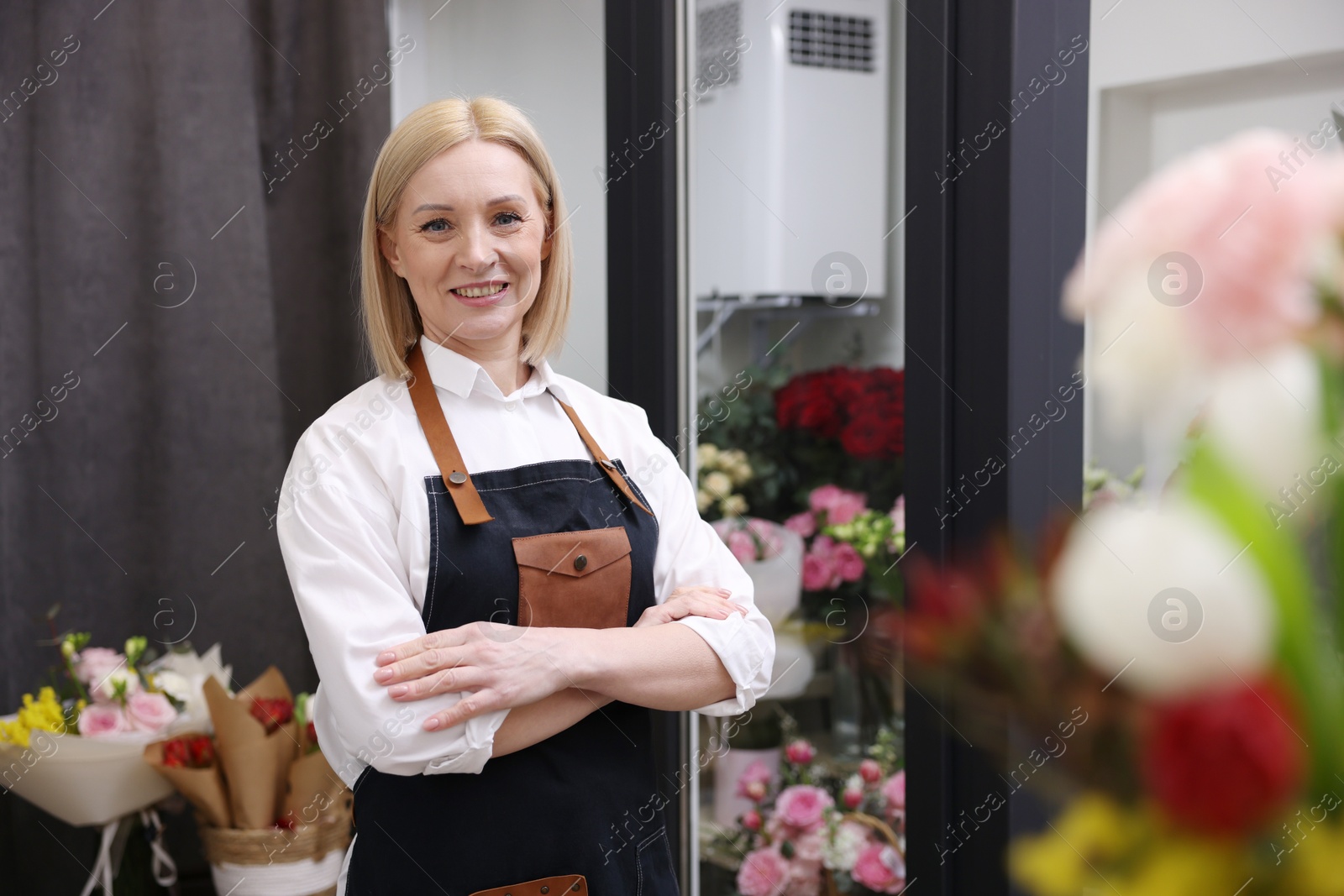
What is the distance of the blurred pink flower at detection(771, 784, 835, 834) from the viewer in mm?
2057

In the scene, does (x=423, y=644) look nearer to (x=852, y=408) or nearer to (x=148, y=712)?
(x=852, y=408)

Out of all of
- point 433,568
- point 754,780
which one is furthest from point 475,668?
point 754,780

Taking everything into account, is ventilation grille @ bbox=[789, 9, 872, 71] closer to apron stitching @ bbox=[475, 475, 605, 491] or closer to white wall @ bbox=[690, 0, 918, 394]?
white wall @ bbox=[690, 0, 918, 394]

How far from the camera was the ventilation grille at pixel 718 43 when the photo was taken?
7.05 feet

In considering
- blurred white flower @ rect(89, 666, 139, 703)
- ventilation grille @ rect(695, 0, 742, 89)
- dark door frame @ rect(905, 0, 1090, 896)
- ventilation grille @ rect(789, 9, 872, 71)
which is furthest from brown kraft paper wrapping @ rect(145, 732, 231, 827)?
ventilation grille @ rect(789, 9, 872, 71)

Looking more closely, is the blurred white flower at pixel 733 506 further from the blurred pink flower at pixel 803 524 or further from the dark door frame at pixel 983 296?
the dark door frame at pixel 983 296

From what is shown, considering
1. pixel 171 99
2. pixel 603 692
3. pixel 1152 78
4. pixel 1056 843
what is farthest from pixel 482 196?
pixel 171 99

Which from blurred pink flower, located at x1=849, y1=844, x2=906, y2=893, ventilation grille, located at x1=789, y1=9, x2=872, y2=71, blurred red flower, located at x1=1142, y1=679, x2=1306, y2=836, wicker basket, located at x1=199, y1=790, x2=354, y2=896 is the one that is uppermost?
ventilation grille, located at x1=789, y1=9, x2=872, y2=71

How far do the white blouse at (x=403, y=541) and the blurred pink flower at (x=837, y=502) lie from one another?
31 centimetres

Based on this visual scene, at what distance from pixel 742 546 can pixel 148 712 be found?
49.5 inches

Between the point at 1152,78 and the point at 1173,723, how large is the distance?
1.28 meters

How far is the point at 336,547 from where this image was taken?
1.37m

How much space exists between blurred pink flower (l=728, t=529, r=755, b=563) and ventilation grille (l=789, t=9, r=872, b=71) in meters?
0.86

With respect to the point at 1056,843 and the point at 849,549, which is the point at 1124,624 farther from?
the point at 849,549
